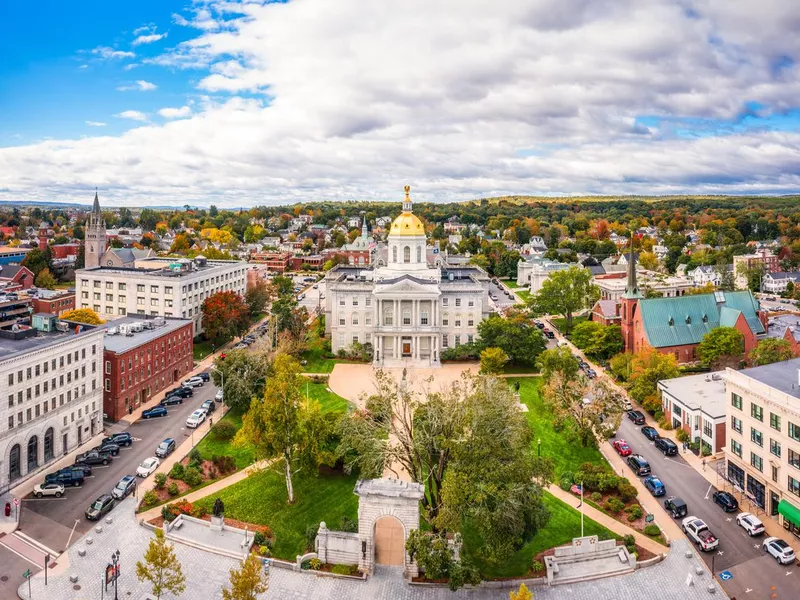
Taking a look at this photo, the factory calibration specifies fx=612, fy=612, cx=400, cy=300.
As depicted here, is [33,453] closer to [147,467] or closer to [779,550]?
[147,467]

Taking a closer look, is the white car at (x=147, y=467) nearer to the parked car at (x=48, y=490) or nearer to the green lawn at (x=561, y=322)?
the parked car at (x=48, y=490)

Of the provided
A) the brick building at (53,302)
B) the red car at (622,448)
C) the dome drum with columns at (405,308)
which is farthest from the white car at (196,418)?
the brick building at (53,302)

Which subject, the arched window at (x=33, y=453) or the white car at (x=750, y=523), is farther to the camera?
the arched window at (x=33, y=453)

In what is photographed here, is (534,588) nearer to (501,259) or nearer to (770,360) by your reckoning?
(770,360)

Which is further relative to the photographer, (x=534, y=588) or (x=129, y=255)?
(x=129, y=255)

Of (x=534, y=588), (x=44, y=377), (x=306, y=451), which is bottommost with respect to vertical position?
(x=534, y=588)

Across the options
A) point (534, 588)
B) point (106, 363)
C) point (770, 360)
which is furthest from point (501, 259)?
point (534, 588)
